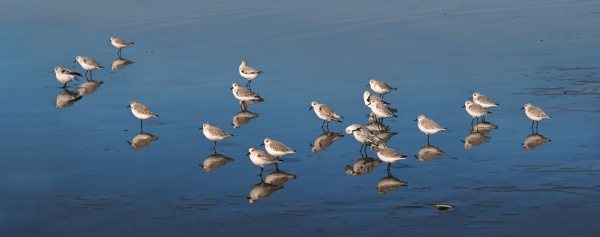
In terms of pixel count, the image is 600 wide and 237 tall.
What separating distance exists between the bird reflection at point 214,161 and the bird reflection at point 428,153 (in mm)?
4296

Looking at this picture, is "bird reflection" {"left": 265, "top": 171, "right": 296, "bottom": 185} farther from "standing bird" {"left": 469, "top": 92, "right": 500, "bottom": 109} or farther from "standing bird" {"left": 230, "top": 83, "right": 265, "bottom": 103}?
"standing bird" {"left": 469, "top": 92, "right": 500, "bottom": 109}

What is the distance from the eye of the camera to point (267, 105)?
20422 mm

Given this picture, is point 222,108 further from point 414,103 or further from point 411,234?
point 411,234

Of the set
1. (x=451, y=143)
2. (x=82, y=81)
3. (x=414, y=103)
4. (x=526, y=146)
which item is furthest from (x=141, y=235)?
(x=82, y=81)

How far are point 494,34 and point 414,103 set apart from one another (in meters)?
13.3

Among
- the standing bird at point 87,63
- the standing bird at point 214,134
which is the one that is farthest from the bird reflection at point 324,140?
the standing bird at point 87,63

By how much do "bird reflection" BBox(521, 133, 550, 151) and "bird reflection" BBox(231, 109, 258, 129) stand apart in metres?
7.30

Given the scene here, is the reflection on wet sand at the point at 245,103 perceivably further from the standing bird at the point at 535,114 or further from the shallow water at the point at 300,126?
the standing bird at the point at 535,114

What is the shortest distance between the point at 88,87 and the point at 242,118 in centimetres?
728

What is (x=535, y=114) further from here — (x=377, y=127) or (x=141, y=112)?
(x=141, y=112)

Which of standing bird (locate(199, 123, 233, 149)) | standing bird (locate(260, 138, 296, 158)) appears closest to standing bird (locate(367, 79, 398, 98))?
standing bird (locate(199, 123, 233, 149))

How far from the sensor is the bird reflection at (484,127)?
1733 cm

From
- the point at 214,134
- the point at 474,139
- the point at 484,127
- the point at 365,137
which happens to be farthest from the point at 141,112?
the point at 484,127

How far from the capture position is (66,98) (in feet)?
71.6
